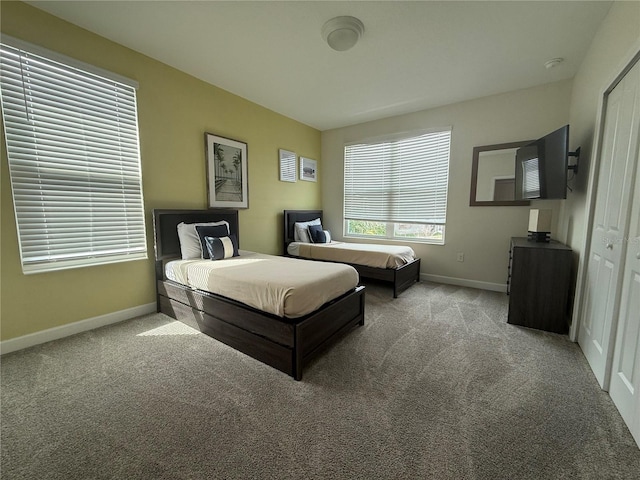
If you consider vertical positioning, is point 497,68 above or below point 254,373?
above

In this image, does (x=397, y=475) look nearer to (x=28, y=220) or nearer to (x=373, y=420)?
(x=373, y=420)

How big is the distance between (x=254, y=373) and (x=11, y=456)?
118 centimetres

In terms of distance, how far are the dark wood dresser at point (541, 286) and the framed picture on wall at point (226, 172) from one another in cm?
340

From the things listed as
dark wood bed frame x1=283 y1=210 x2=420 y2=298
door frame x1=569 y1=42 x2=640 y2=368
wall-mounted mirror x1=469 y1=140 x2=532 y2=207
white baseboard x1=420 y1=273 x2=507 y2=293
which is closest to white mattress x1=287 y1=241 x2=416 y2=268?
dark wood bed frame x1=283 y1=210 x2=420 y2=298

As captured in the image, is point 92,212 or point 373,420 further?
point 92,212

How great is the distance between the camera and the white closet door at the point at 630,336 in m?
1.37

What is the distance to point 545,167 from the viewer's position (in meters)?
2.62

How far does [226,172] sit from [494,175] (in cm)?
373

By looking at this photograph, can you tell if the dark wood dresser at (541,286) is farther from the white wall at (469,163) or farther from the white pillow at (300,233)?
the white pillow at (300,233)

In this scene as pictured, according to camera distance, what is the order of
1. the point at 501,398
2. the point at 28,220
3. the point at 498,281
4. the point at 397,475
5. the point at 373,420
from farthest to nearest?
the point at 498,281 < the point at 28,220 < the point at 501,398 < the point at 373,420 < the point at 397,475

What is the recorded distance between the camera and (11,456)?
1.23 m

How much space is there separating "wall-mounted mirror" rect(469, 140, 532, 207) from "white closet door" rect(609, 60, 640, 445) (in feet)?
6.50

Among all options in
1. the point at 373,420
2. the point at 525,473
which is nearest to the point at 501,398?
the point at 525,473

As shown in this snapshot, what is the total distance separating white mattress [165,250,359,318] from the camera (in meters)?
1.85
